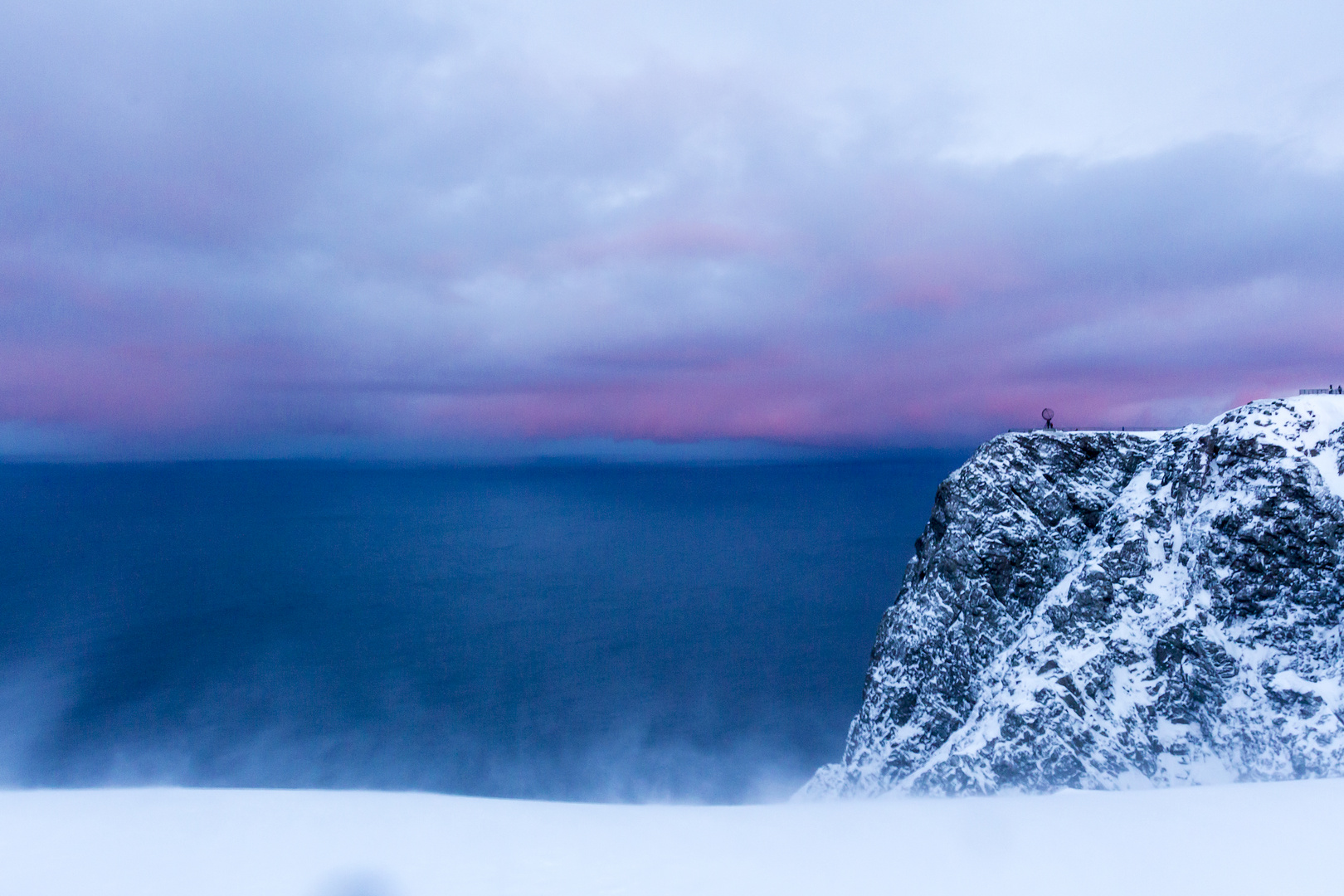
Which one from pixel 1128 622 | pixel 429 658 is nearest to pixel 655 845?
pixel 1128 622

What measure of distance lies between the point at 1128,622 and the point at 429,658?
176ft

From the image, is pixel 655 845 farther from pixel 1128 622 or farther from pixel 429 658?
pixel 429 658

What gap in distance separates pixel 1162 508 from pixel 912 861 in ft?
78.6

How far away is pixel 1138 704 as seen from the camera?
792 inches

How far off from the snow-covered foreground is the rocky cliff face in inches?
530

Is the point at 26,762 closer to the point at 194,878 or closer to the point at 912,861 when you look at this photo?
the point at 194,878

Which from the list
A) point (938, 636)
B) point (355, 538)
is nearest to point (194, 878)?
point (938, 636)

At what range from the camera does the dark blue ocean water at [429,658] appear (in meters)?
39.2

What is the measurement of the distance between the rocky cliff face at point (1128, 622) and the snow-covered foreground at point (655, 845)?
1346cm

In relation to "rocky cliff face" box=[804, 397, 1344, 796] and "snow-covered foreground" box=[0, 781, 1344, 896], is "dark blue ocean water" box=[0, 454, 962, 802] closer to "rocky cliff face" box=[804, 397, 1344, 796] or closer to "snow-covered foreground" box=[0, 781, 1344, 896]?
"rocky cliff face" box=[804, 397, 1344, 796]

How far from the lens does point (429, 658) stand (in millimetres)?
56125

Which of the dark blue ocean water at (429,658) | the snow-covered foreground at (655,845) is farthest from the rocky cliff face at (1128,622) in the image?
the dark blue ocean water at (429,658)

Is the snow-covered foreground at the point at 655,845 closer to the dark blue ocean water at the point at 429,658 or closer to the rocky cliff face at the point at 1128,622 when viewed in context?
the rocky cliff face at the point at 1128,622

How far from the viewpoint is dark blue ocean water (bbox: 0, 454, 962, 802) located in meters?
39.2
